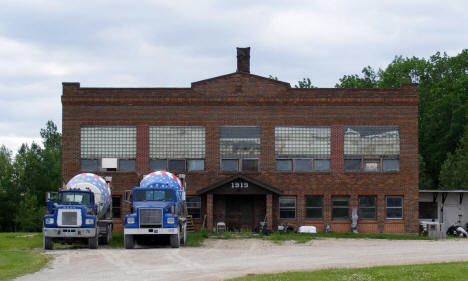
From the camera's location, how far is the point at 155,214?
33469mm

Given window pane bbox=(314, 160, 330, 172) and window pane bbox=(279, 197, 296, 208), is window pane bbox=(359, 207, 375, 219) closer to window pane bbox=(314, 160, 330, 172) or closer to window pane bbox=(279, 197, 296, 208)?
window pane bbox=(314, 160, 330, 172)

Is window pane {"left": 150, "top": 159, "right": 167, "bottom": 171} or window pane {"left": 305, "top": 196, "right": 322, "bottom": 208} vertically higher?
window pane {"left": 150, "top": 159, "right": 167, "bottom": 171}

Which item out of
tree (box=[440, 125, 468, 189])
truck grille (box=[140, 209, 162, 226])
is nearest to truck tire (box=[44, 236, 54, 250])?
truck grille (box=[140, 209, 162, 226])

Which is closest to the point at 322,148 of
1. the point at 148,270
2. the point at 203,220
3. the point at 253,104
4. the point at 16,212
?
the point at 253,104

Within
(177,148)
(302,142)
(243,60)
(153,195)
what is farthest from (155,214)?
(243,60)

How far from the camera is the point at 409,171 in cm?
4678

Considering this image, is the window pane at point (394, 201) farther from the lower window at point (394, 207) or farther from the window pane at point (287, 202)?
the window pane at point (287, 202)

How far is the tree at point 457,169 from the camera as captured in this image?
69969 millimetres

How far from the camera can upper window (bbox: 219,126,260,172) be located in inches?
1832

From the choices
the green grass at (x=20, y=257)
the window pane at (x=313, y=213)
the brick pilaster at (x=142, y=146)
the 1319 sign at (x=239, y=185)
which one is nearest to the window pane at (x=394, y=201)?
the window pane at (x=313, y=213)

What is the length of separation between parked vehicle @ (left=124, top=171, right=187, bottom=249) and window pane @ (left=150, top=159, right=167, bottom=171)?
9507 mm

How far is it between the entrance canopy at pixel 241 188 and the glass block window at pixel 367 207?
577 centimetres

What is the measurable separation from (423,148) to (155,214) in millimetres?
56983

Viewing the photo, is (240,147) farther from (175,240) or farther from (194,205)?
(175,240)
